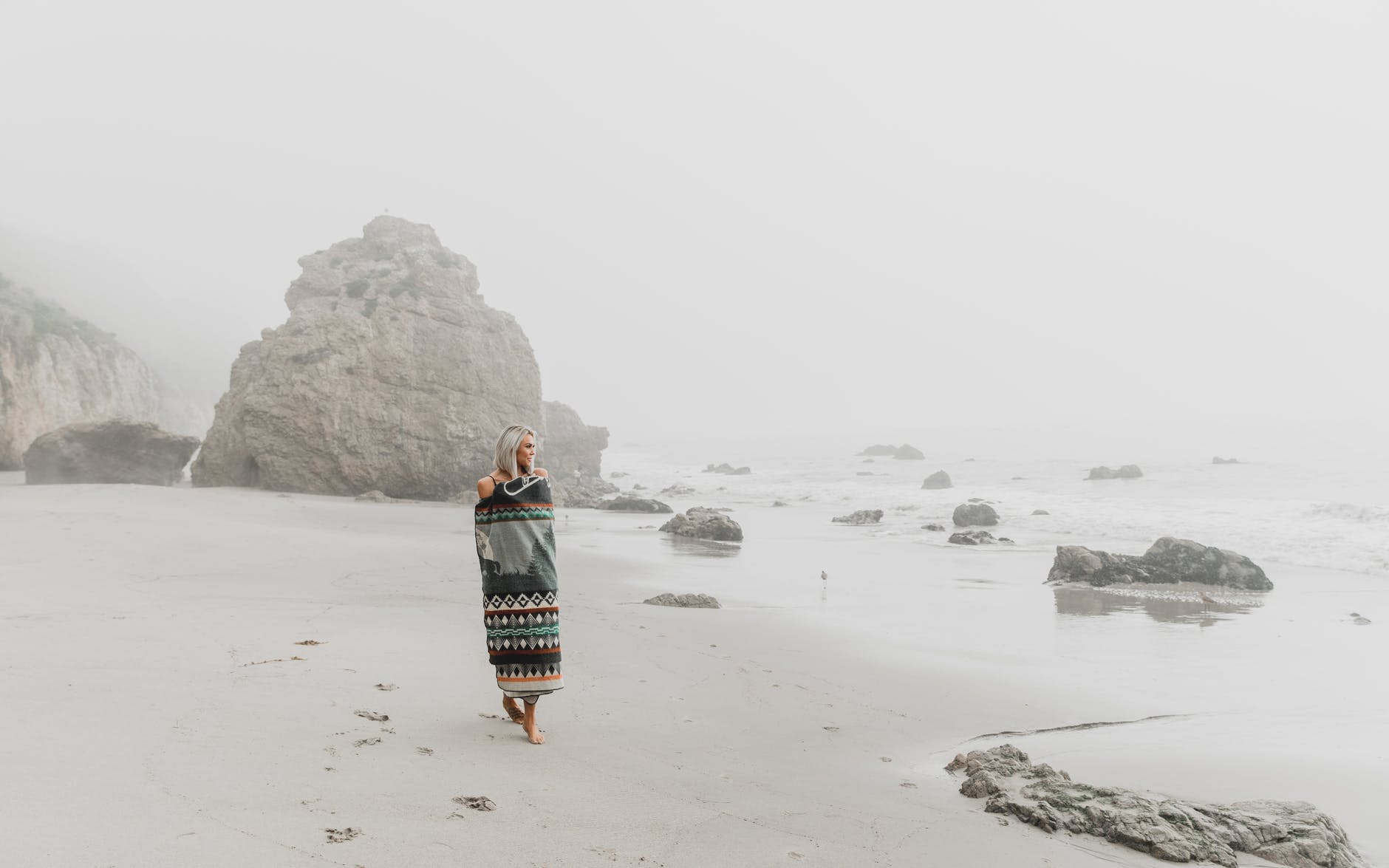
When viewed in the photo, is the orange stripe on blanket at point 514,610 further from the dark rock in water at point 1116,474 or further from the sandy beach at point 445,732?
the dark rock in water at point 1116,474

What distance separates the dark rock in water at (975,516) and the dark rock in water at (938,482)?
48.2 feet

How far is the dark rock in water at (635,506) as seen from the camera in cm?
2647

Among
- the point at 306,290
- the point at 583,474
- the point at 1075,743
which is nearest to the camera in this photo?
the point at 1075,743

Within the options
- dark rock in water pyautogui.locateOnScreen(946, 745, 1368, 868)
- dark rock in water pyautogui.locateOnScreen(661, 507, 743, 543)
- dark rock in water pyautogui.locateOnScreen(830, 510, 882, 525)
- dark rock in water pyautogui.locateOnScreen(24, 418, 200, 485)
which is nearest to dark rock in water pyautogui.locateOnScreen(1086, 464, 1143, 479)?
dark rock in water pyautogui.locateOnScreen(830, 510, 882, 525)

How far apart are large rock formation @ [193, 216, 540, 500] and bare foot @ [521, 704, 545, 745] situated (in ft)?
68.7

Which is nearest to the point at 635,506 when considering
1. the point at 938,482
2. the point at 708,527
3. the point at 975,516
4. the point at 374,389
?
the point at 708,527

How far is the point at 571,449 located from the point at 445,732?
128 ft

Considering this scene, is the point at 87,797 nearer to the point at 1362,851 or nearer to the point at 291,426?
the point at 1362,851

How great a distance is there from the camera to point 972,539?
1930 centimetres

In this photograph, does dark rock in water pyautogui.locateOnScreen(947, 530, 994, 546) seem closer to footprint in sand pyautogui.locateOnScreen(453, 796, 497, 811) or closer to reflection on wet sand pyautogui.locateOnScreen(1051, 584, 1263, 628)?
reflection on wet sand pyautogui.locateOnScreen(1051, 584, 1263, 628)

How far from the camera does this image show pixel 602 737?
505cm

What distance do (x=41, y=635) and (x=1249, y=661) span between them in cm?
1059

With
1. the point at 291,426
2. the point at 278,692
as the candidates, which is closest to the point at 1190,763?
the point at 278,692

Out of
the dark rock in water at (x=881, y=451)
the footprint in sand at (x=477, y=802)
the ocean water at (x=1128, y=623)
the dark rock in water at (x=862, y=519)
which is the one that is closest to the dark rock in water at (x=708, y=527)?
the ocean water at (x=1128, y=623)
